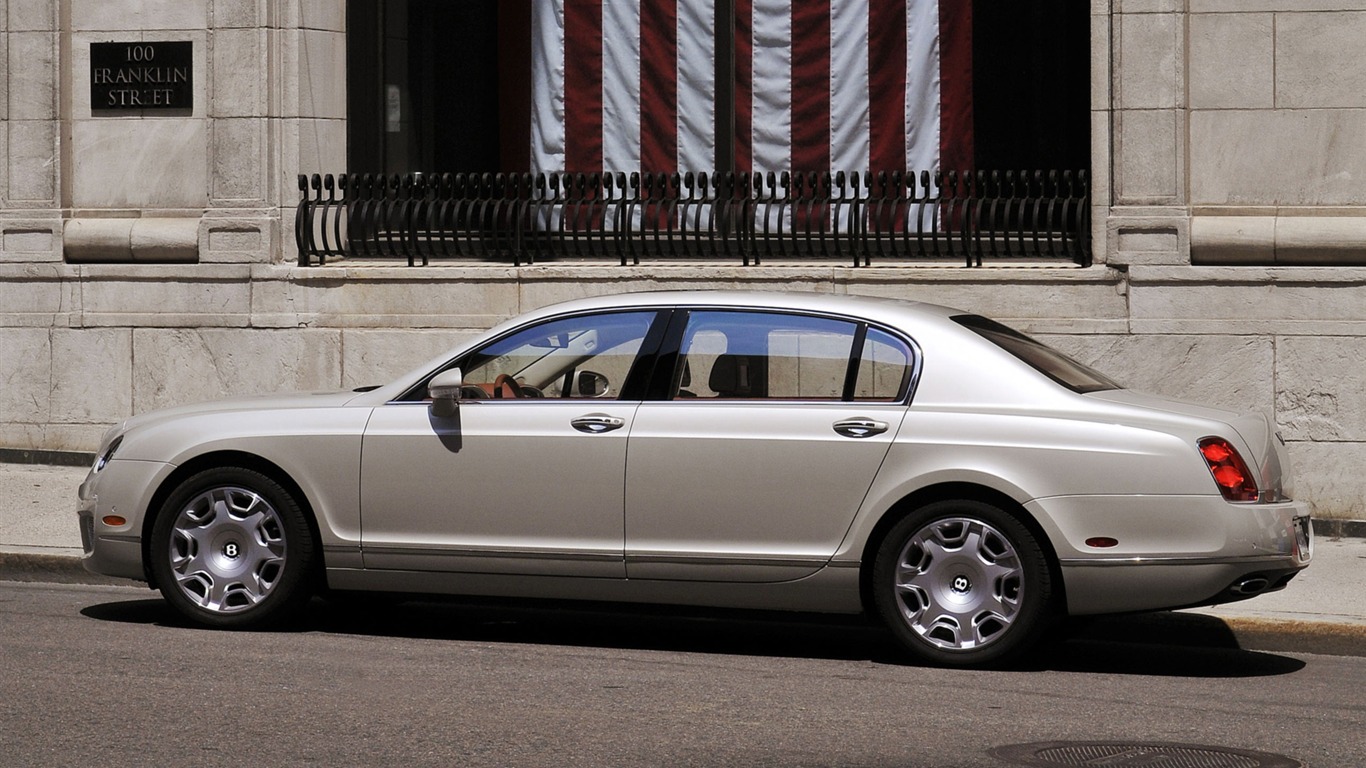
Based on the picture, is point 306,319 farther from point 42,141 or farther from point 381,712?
point 381,712

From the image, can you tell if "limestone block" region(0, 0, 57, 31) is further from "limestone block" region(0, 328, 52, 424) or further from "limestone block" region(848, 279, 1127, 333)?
"limestone block" region(848, 279, 1127, 333)

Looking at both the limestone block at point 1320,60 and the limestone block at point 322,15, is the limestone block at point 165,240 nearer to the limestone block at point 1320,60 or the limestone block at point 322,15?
the limestone block at point 322,15

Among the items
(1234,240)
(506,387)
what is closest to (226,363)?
(506,387)

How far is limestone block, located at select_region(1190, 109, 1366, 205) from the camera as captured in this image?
40.0ft

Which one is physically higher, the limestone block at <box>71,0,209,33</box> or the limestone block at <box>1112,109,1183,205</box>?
the limestone block at <box>71,0,209,33</box>

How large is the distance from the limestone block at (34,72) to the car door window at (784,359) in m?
8.51

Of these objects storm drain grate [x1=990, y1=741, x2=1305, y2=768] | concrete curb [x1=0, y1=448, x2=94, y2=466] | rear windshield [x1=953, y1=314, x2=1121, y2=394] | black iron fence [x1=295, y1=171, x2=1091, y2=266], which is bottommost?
storm drain grate [x1=990, y1=741, x2=1305, y2=768]

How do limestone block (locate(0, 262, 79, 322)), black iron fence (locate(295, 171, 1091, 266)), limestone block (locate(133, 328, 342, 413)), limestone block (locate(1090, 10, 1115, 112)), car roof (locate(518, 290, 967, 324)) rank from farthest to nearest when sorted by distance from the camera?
limestone block (locate(0, 262, 79, 322)), limestone block (locate(133, 328, 342, 413)), black iron fence (locate(295, 171, 1091, 266)), limestone block (locate(1090, 10, 1115, 112)), car roof (locate(518, 290, 967, 324))

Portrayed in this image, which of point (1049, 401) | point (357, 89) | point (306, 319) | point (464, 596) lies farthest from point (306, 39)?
point (1049, 401)

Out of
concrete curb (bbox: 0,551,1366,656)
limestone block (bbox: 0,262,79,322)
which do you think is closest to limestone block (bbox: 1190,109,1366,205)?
concrete curb (bbox: 0,551,1366,656)

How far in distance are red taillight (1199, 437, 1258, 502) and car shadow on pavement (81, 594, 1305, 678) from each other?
2.65 feet

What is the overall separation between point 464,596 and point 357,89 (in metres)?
7.66

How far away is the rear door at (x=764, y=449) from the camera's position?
7.26 meters

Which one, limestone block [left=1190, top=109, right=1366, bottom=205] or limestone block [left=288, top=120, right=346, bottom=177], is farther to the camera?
limestone block [left=288, top=120, right=346, bottom=177]
